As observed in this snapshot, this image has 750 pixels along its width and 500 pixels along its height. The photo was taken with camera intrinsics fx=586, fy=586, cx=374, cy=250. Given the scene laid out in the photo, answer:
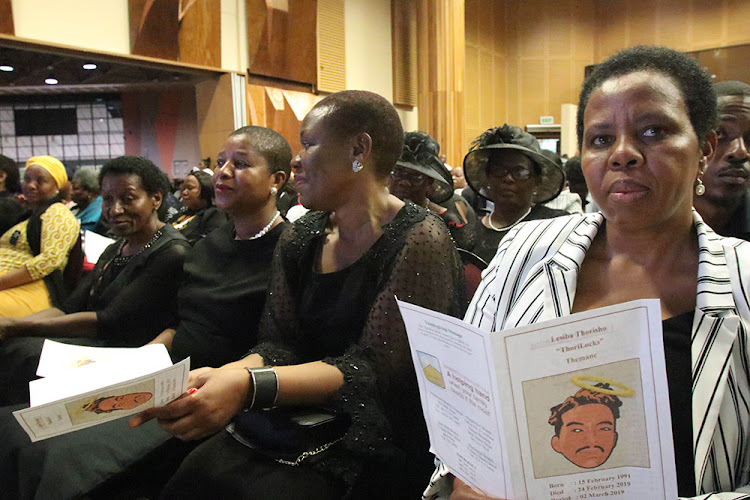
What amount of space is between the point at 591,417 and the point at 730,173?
49.6 inches

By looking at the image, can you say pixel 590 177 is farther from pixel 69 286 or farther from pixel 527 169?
pixel 69 286

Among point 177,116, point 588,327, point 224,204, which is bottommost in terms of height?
point 588,327

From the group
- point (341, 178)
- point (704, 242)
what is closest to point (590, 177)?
point (704, 242)

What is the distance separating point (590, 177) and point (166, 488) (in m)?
1.36

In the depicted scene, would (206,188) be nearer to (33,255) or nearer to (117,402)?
(33,255)

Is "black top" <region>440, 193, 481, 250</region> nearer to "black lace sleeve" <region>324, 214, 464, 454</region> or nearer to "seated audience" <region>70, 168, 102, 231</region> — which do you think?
"black lace sleeve" <region>324, 214, 464, 454</region>

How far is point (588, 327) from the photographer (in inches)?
31.4

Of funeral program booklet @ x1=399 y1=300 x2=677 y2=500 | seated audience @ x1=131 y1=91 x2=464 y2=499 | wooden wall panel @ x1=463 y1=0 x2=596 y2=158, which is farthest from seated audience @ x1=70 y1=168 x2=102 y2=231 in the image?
wooden wall panel @ x1=463 y1=0 x2=596 y2=158

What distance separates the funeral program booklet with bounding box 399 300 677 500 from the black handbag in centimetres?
75

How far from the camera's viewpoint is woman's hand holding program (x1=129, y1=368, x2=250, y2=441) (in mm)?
1322

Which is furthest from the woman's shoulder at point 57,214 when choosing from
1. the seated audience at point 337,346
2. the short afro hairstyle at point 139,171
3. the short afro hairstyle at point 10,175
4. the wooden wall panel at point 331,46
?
the wooden wall panel at point 331,46

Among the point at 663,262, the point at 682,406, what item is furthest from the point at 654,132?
the point at 682,406

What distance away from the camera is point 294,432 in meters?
1.55

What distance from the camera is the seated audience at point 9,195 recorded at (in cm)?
392
